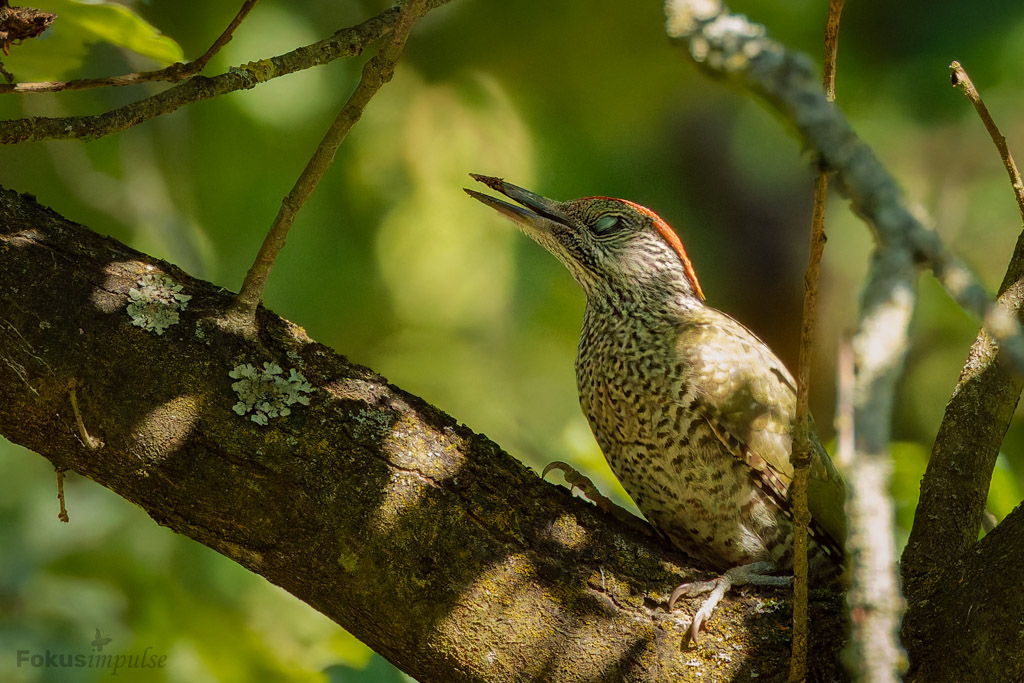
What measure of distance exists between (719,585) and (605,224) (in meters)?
1.49

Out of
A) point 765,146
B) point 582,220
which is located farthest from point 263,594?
point 765,146

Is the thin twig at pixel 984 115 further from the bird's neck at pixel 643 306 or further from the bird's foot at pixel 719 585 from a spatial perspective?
the bird's foot at pixel 719 585

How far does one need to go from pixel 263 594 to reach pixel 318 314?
1.26m

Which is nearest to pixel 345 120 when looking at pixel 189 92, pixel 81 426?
pixel 189 92

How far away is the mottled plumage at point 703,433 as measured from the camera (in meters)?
2.56

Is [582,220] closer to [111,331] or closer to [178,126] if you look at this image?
[111,331]

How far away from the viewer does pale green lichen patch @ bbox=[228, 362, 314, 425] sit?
79.4 inches

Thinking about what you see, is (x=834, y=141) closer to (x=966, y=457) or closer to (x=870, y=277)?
(x=870, y=277)

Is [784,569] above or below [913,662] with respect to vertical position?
above

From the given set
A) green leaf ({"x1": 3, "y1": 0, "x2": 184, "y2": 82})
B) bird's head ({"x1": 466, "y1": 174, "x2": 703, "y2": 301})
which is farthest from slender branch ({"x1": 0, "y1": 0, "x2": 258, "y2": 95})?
bird's head ({"x1": 466, "y1": 174, "x2": 703, "y2": 301})

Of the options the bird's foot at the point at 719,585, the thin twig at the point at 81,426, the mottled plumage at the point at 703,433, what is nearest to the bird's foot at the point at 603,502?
the mottled plumage at the point at 703,433

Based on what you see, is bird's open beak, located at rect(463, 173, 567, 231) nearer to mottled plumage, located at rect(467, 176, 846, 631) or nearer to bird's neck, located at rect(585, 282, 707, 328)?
mottled plumage, located at rect(467, 176, 846, 631)

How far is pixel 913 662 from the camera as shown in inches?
74.3

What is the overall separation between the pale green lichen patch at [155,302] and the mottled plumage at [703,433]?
3.41 ft
